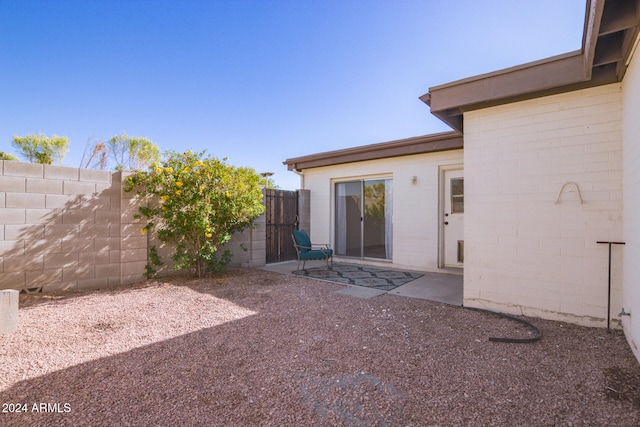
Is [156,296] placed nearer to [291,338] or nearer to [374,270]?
[291,338]

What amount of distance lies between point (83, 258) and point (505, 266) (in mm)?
5903

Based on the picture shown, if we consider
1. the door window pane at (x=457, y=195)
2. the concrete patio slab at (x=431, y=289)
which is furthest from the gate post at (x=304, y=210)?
the door window pane at (x=457, y=195)

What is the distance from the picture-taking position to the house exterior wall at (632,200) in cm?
229

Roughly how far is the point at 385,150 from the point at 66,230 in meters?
5.97

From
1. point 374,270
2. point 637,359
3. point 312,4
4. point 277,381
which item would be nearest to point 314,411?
point 277,381

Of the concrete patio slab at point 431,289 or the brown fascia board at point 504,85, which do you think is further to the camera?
the concrete patio slab at point 431,289

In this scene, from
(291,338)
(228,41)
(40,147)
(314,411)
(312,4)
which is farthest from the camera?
(40,147)

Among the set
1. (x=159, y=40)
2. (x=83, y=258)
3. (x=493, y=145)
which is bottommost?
(x=83, y=258)

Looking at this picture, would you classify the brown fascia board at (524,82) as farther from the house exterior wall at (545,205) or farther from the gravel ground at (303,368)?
the gravel ground at (303,368)

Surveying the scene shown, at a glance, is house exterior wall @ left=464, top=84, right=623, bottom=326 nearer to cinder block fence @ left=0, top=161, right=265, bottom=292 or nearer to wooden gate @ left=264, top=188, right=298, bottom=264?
wooden gate @ left=264, top=188, right=298, bottom=264

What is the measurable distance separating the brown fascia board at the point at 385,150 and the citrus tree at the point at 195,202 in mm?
2645

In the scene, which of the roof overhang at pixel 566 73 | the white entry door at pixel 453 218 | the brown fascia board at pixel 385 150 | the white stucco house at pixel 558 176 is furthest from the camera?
the white entry door at pixel 453 218

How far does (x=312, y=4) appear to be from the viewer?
5.71 meters

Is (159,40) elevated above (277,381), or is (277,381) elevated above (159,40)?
(159,40)
